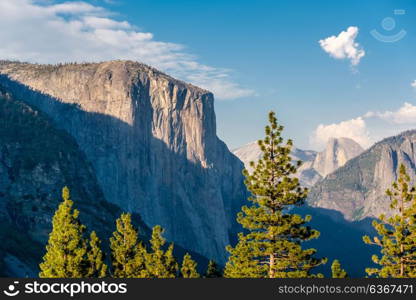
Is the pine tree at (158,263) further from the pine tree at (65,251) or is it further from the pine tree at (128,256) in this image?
the pine tree at (65,251)

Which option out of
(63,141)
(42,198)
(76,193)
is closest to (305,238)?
(42,198)

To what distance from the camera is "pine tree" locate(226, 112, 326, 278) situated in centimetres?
4291

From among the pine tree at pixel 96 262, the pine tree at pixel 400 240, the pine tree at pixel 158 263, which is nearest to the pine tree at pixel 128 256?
the pine tree at pixel 158 263

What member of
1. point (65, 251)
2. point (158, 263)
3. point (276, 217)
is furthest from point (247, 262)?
point (65, 251)

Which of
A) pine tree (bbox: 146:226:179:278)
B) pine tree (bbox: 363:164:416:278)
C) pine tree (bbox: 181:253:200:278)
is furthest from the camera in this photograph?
pine tree (bbox: 181:253:200:278)

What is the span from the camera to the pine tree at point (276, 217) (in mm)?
42906

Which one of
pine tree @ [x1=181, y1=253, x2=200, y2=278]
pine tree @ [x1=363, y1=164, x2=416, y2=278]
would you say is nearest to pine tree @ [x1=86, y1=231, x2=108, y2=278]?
pine tree @ [x1=181, y1=253, x2=200, y2=278]

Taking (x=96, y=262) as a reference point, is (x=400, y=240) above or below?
above

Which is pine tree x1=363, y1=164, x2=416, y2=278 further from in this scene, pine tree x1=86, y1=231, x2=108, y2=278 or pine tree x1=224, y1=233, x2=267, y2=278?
pine tree x1=86, y1=231, x2=108, y2=278

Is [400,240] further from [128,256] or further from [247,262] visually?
[128,256]

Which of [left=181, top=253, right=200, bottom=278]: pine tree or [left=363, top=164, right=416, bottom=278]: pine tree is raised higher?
[left=363, top=164, right=416, bottom=278]: pine tree

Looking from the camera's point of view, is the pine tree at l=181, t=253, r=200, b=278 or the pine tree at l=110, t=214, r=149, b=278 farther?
the pine tree at l=181, t=253, r=200, b=278

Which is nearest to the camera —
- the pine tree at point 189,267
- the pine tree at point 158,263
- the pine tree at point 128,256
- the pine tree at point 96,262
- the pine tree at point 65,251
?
the pine tree at point 65,251

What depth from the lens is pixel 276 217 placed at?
43344 mm
